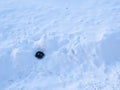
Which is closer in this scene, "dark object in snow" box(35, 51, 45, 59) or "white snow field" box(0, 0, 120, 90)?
"white snow field" box(0, 0, 120, 90)

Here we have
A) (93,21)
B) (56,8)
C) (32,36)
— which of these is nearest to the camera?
(32,36)

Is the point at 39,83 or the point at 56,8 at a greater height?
the point at 56,8

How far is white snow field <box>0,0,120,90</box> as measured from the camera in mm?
6898

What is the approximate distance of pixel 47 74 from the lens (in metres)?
7.08

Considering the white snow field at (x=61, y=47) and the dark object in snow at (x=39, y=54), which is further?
Result: the dark object in snow at (x=39, y=54)

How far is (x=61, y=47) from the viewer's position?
768cm

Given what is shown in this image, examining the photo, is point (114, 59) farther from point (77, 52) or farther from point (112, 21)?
point (112, 21)

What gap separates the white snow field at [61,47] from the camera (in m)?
6.90

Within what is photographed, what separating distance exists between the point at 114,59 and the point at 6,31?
3544 mm

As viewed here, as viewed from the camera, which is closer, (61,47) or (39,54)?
(39,54)

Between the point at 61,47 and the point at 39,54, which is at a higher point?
the point at 61,47

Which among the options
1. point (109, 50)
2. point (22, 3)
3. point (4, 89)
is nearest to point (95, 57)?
point (109, 50)

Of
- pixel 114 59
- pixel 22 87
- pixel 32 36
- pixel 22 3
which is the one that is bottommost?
pixel 22 87

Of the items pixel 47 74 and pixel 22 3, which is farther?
pixel 22 3
